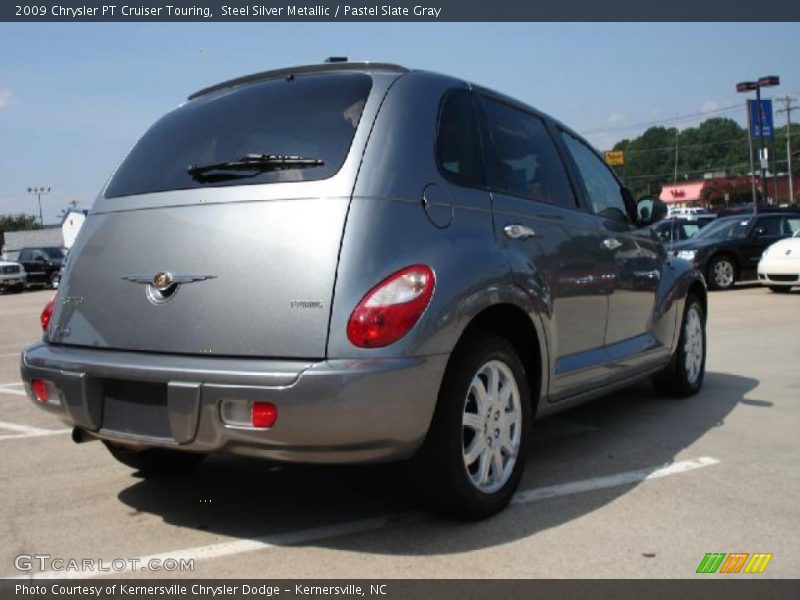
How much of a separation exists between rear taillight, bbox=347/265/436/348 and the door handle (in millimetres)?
764

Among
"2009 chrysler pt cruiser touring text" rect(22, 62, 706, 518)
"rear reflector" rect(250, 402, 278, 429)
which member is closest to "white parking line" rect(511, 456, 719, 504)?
"2009 chrysler pt cruiser touring text" rect(22, 62, 706, 518)

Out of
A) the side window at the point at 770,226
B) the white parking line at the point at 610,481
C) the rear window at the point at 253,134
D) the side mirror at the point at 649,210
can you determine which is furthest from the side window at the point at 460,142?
the side window at the point at 770,226

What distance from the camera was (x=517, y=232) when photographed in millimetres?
3605

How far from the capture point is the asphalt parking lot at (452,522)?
116 inches

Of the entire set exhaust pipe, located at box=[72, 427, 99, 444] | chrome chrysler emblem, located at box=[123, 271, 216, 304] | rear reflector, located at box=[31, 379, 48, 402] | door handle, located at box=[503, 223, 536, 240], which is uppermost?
door handle, located at box=[503, 223, 536, 240]

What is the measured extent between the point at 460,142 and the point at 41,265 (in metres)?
32.6

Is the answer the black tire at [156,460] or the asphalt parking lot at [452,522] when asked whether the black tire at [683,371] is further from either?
the black tire at [156,460]

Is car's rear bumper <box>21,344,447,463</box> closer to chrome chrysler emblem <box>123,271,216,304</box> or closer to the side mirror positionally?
chrome chrysler emblem <box>123,271,216,304</box>

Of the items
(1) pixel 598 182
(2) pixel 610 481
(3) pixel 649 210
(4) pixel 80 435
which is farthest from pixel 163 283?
(3) pixel 649 210

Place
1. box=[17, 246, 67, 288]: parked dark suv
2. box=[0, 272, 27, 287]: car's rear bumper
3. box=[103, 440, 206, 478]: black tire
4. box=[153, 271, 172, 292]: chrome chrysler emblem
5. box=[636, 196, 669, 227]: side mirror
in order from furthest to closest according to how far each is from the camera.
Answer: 1. box=[17, 246, 67, 288]: parked dark suv
2. box=[0, 272, 27, 287]: car's rear bumper
3. box=[636, 196, 669, 227]: side mirror
4. box=[103, 440, 206, 478]: black tire
5. box=[153, 271, 172, 292]: chrome chrysler emblem

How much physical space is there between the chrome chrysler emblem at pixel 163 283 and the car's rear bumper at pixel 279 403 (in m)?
0.23

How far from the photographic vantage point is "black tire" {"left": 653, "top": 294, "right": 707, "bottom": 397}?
559cm

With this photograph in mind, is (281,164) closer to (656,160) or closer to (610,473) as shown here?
(610,473)

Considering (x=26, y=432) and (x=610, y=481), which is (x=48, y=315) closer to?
(x=26, y=432)
